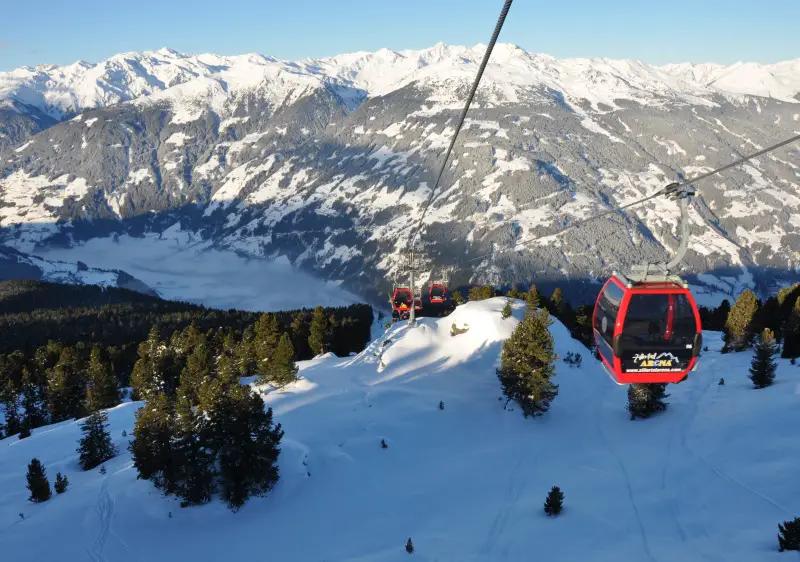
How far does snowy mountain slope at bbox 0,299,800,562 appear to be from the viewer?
26.7m

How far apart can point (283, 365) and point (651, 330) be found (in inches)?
1500

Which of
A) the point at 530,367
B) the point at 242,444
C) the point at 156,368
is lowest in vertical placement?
the point at 156,368

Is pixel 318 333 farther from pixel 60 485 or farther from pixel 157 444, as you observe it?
pixel 157 444

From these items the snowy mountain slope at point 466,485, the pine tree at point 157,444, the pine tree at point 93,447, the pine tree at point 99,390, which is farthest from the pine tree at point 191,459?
the pine tree at point 99,390

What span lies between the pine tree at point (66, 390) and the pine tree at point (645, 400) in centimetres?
7301

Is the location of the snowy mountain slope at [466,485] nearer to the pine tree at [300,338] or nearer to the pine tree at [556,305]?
the pine tree at [556,305]

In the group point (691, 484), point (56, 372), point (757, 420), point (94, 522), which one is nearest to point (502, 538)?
point (691, 484)

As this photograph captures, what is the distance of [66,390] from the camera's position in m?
74.5

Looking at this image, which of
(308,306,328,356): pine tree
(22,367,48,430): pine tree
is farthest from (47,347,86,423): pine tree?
(308,306,328,356): pine tree

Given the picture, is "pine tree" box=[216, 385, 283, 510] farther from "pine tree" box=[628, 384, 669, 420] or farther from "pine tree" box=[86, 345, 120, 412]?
"pine tree" box=[86, 345, 120, 412]

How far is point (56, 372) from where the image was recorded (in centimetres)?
7269

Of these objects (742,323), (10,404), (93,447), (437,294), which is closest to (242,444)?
(93,447)

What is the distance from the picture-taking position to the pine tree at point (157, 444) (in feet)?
119

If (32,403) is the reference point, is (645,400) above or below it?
above
